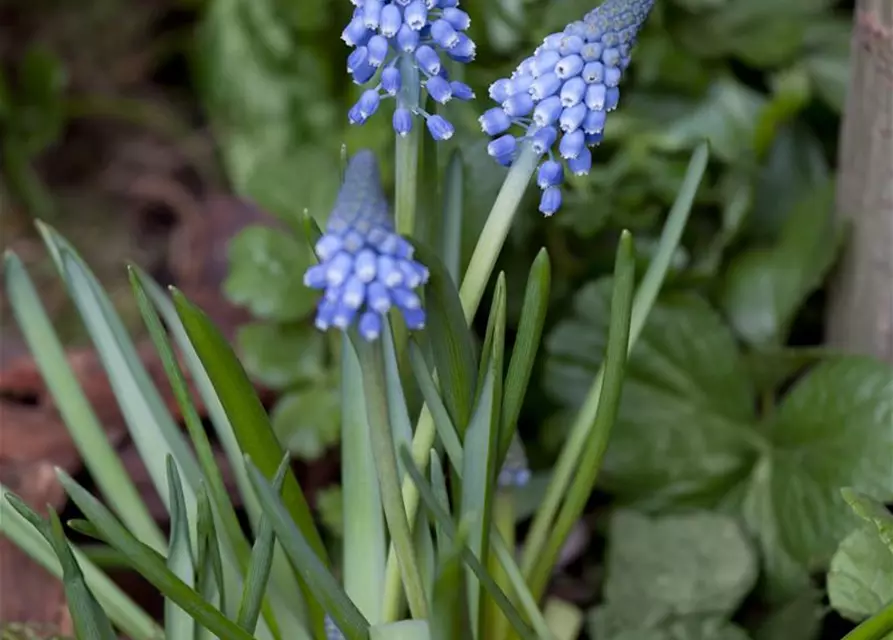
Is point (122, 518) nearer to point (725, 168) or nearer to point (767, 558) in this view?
point (767, 558)

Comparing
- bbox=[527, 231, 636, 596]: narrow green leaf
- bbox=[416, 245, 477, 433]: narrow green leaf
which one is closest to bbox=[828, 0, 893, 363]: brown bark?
bbox=[527, 231, 636, 596]: narrow green leaf

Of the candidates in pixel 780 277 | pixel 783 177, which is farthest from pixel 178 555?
pixel 783 177

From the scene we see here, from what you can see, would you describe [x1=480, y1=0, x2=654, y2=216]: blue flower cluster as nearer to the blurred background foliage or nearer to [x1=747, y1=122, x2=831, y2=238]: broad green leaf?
the blurred background foliage

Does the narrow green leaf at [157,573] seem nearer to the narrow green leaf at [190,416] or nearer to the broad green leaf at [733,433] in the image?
the narrow green leaf at [190,416]

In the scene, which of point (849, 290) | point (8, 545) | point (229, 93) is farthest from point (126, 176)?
point (849, 290)

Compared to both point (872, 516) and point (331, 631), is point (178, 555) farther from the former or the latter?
point (872, 516)
